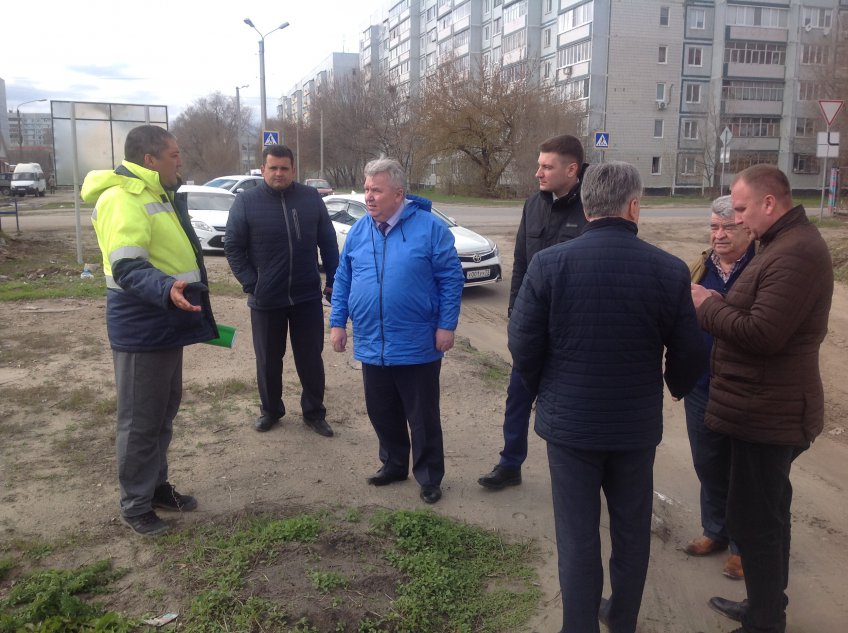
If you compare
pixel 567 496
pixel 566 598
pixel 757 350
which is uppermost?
pixel 757 350

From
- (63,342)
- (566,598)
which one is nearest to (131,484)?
(566,598)

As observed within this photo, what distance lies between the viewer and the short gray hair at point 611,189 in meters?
2.62

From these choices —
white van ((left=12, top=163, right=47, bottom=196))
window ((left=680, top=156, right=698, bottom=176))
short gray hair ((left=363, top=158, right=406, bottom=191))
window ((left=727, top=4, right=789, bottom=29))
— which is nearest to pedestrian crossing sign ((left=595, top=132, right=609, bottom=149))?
short gray hair ((left=363, top=158, right=406, bottom=191))

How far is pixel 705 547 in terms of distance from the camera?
11.9 feet

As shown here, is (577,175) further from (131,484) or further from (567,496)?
A: (131,484)

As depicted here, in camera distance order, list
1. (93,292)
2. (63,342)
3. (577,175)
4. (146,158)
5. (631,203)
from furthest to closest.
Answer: (93,292), (63,342), (577,175), (146,158), (631,203)

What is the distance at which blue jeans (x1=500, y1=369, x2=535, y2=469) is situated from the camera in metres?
4.16

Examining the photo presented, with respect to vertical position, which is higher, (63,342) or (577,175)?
(577,175)

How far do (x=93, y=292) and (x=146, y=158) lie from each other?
753 centimetres

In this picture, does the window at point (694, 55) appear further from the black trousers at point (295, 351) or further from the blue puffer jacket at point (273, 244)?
the black trousers at point (295, 351)

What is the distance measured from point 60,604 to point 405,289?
2.19 m

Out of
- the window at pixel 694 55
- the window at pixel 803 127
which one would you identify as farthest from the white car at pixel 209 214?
the window at pixel 803 127

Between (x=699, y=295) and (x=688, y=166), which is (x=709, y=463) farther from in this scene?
(x=688, y=166)

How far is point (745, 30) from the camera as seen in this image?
178 feet
